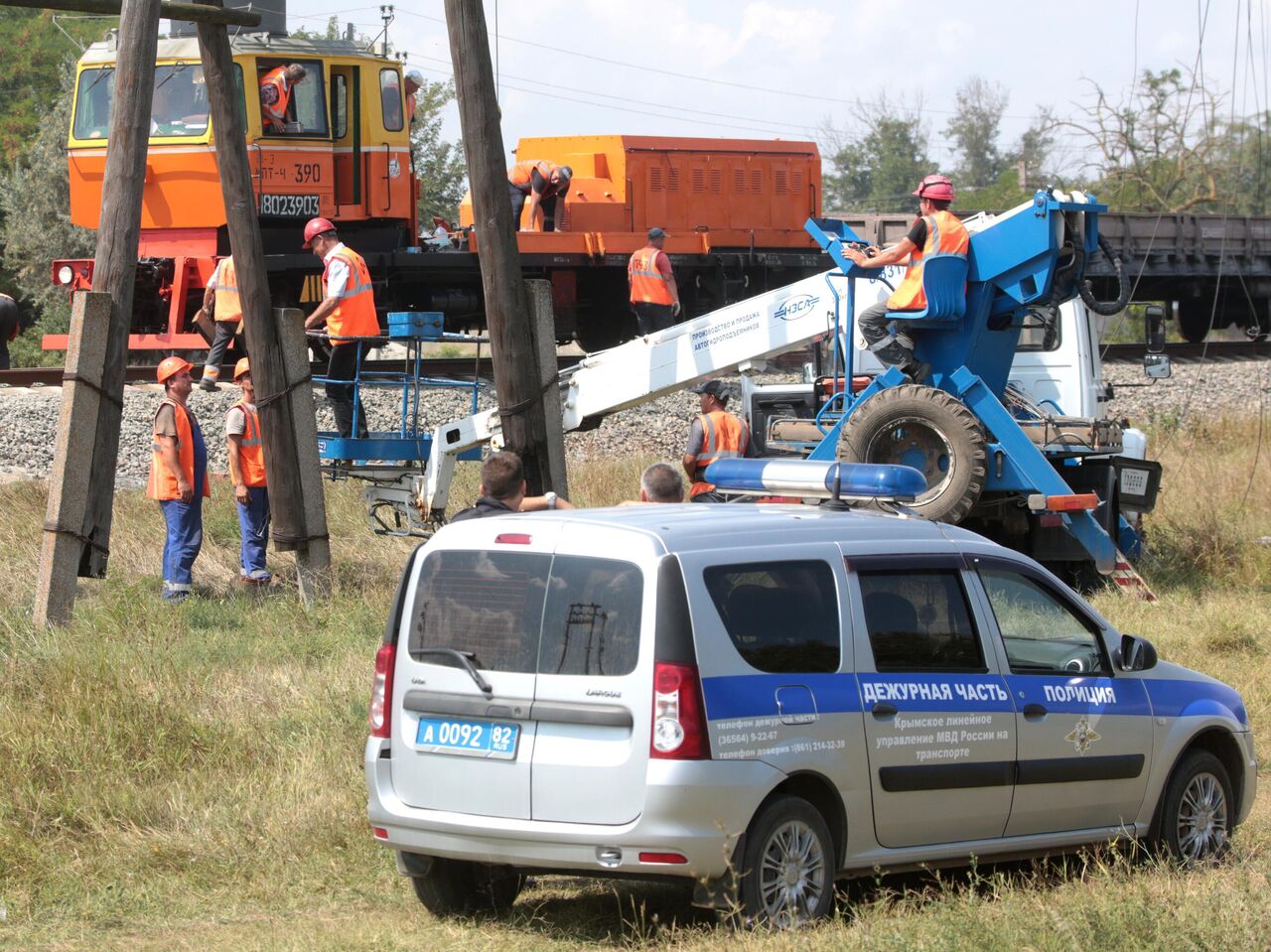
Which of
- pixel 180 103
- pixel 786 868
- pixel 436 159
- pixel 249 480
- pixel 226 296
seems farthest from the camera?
pixel 436 159

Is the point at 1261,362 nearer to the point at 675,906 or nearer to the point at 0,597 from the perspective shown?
the point at 0,597

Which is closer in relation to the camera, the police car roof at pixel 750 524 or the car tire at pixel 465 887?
the police car roof at pixel 750 524

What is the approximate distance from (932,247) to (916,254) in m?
0.13

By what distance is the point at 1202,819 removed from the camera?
7227 millimetres

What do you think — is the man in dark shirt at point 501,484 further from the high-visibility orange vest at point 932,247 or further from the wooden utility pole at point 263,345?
the high-visibility orange vest at point 932,247

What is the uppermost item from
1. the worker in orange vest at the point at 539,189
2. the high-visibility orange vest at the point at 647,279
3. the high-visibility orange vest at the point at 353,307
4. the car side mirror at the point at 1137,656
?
the worker in orange vest at the point at 539,189

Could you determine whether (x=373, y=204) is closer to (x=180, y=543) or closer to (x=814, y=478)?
(x=180, y=543)

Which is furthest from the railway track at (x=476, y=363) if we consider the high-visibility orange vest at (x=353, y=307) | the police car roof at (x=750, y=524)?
the police car roof at (x=750, y=524)

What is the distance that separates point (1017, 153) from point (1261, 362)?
8983 centimetres

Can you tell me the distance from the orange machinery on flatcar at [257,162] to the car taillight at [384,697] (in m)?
12.4

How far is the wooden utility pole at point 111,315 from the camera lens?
10.3 m

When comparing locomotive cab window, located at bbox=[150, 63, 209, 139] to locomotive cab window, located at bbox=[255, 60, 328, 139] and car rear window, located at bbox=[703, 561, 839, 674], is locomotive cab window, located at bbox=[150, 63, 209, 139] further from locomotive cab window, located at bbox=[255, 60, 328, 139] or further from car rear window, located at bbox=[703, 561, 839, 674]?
car rear window, located at bbox=[703, 561, 839, 674]

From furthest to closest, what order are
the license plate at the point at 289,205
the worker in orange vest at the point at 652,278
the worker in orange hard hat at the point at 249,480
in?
the worker in orange vest at the point at 652,278 → the license plate at the point at 289,205 → the worker in orange hard hat at the point at 249,480

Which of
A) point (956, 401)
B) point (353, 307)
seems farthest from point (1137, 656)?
point (353, 307)
